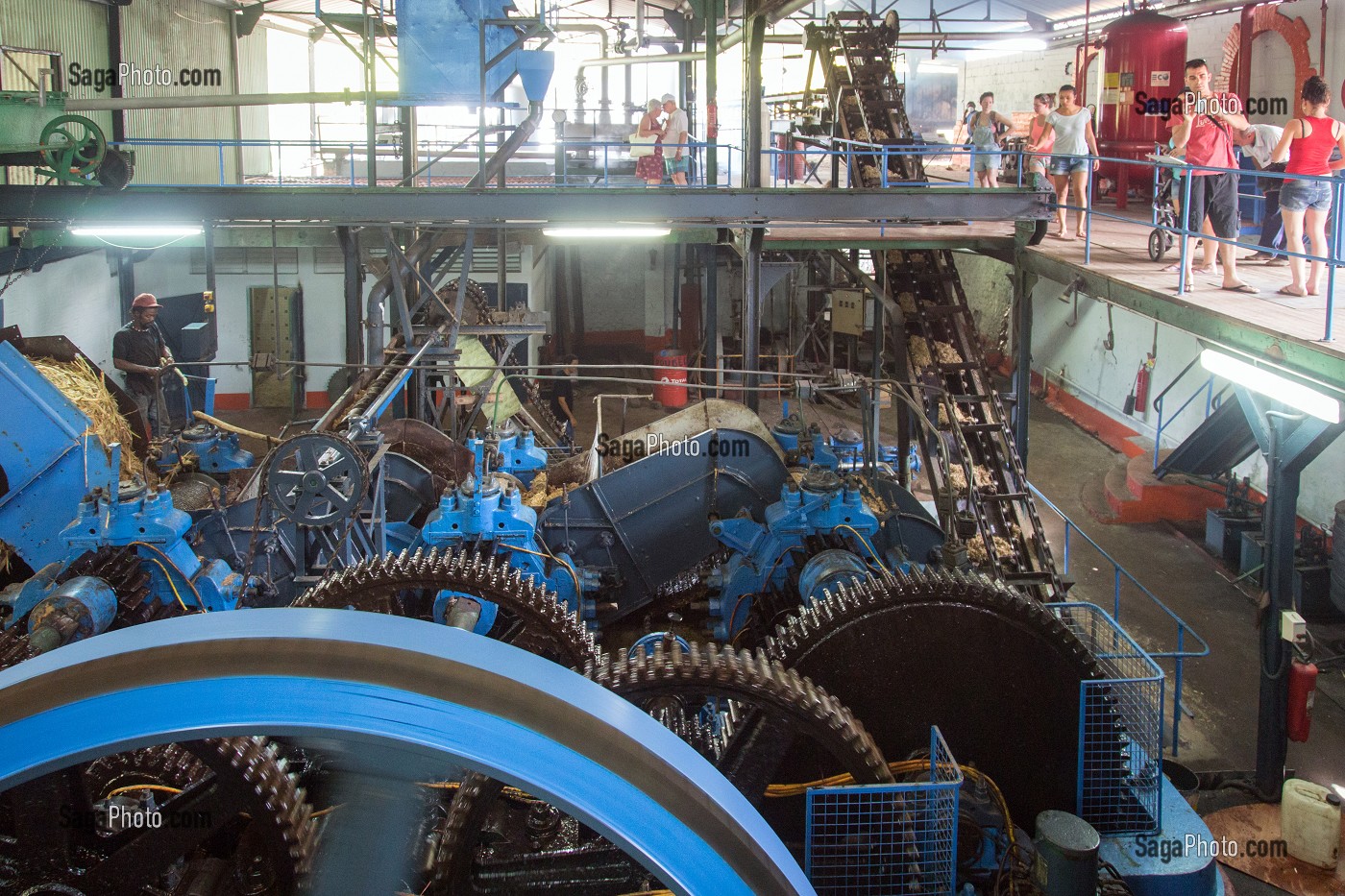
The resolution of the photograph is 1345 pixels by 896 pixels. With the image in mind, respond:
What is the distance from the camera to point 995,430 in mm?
11555

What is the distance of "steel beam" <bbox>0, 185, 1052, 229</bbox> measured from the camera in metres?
9.94

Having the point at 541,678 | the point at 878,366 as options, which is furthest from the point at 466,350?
the point at 541,678

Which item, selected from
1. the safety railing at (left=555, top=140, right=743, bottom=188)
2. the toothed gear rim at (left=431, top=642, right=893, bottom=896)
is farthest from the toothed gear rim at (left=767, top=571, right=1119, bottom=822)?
the safety railing at (left=555, top=140, right=743, bottom=188)

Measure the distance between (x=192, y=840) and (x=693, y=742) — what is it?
89.3 inches

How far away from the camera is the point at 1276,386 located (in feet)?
24.3

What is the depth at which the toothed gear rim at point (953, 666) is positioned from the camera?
6035mm

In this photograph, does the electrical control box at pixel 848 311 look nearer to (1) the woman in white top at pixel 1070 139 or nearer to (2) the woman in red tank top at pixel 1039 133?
(2) the woman in red tank top at pixel 1039 133

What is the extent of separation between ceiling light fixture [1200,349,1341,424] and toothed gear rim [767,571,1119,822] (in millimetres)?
2316

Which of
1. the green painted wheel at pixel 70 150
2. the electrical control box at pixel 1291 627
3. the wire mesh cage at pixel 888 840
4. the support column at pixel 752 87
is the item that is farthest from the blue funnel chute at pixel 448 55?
the wire mesh cage at pixel 888 840

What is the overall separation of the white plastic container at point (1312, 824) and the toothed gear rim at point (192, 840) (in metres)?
6.75

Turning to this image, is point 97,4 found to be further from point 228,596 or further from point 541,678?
point 541,678

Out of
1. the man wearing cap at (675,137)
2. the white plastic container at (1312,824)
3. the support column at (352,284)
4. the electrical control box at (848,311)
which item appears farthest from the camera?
the electrical control box at (848,311)

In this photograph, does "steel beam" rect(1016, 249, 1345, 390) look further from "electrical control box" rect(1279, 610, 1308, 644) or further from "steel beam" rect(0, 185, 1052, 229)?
"electrical control box" rect(1279, 610, 1308, 644)

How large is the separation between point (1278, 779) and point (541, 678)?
795 centimetres
